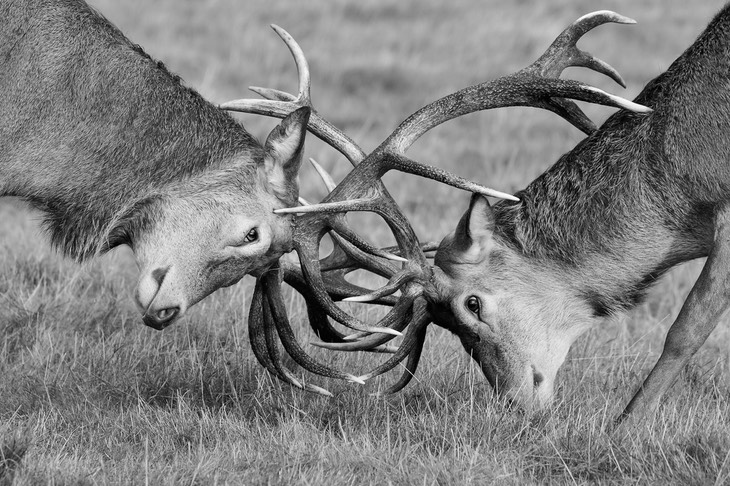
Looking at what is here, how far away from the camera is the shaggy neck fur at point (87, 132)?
5656 mm

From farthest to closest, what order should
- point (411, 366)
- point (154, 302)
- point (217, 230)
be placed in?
point (411, 366), point (217, 230), point (154, 302)

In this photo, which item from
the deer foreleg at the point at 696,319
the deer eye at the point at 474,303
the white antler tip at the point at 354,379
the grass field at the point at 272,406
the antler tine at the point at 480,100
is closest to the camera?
the grass field at the point at 272,406

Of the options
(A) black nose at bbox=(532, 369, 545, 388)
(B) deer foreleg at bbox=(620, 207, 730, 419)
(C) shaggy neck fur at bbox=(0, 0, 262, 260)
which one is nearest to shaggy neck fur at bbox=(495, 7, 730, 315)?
(B) deer foreleg at bbox=(620, 207, 730, 419)

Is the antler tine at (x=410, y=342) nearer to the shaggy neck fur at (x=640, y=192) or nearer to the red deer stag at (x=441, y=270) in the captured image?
the red deer stag at (x=441, y=270)

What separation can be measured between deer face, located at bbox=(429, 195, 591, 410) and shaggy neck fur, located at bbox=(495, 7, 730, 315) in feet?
0.33

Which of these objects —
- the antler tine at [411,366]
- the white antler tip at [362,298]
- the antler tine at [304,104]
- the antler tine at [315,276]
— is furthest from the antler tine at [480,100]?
the antler tine at [411,366]

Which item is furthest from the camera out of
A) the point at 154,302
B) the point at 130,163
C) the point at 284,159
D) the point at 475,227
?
the point at 475,227

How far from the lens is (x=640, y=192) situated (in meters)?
5.75

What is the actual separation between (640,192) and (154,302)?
2.44 metres

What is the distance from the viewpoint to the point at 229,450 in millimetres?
5039

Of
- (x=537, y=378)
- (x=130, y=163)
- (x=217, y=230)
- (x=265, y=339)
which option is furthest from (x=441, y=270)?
(x=130, y=163)

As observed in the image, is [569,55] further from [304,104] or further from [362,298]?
[362,298]

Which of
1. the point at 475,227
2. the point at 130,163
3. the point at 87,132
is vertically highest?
the point at 87,132

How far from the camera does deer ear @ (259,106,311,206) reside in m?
5.60
